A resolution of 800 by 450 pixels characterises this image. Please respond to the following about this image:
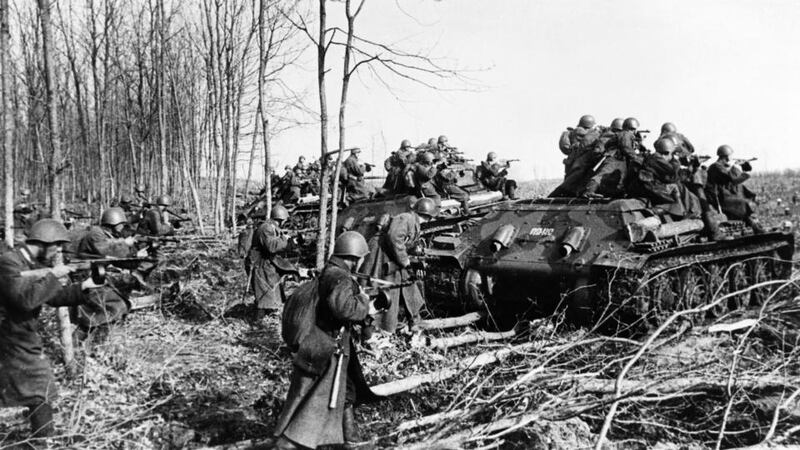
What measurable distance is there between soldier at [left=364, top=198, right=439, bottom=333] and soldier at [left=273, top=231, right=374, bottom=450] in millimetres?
4179

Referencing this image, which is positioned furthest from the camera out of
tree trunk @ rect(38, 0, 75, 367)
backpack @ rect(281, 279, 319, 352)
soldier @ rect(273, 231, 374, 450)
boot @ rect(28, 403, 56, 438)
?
tree trunk @ rect(38, 0, 75, 367)

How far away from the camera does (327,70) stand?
10.6 metres

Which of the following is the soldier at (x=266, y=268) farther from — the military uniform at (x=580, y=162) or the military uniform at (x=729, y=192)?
the military uniform at (x=729, y=192)

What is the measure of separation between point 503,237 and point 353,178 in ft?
27.4

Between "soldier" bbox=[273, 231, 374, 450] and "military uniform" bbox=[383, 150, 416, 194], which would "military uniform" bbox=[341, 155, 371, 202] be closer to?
"military uniform" bbox=[383, 150, 416, 194]

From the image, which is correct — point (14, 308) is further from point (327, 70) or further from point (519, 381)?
point (327, 70)

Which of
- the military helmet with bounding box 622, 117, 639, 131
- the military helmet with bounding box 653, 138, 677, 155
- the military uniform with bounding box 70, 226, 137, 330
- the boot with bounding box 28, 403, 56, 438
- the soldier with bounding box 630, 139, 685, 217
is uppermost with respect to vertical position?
the military helmet with bounding box 622, 117, 639, 131

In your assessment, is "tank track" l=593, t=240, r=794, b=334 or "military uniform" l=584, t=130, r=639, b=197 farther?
"military uniform" l=584, t=130, r=639, b=197

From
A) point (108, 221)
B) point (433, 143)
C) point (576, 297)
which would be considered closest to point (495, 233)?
point (576, 297)

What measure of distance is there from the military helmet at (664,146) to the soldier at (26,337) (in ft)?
26.6

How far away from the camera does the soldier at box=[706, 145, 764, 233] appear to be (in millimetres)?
11523

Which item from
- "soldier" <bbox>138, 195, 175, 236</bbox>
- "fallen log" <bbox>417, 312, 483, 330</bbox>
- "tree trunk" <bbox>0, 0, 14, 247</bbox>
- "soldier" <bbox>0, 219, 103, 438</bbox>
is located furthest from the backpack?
"soldier" <bbox>138, 195, 175, 236</bbox>

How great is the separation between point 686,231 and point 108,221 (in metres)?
7.65

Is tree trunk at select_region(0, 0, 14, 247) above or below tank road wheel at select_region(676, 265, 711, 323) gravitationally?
above
